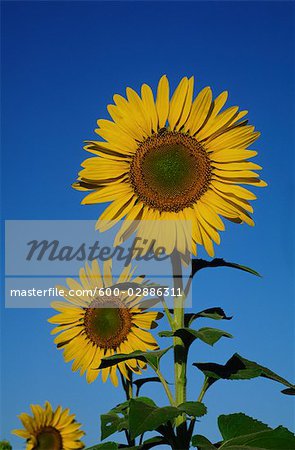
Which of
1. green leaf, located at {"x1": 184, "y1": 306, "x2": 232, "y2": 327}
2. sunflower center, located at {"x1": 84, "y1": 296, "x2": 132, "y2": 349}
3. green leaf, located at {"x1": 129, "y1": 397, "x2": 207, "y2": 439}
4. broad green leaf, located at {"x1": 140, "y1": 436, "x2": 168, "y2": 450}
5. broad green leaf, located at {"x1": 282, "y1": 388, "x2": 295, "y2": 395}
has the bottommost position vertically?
broad green leaf, located at {"x1": 140, "y1": 436, "x2": 168, "y2": 450}

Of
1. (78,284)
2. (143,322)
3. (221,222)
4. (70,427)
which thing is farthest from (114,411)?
(70,427)

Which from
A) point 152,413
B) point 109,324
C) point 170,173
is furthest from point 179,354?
point 109,324

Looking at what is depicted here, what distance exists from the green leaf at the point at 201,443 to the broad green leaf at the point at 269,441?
2.1 inches

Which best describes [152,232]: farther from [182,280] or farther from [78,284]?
[78,284]

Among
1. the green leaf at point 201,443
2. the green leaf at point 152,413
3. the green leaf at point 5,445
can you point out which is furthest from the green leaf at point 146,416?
the green leaf at point 5,445

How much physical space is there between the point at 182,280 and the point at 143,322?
1818 mm

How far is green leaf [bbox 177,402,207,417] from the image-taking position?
218 cm

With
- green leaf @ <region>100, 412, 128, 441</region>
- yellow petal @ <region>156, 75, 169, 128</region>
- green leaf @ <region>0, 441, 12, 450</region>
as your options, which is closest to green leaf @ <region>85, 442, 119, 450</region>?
green leaf @ <region>100, 412, 128, 441</region>

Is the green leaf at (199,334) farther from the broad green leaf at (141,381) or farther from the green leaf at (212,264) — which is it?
the broad green leaf at (141,381)

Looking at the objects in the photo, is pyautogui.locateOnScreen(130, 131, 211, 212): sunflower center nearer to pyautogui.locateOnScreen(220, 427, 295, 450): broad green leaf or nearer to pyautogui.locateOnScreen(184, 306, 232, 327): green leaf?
pyautogui.locateOnScreen(184, 306, 232, 327): green leaf

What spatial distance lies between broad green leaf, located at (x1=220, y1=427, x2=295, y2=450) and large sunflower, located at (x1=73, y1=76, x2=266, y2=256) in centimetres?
70

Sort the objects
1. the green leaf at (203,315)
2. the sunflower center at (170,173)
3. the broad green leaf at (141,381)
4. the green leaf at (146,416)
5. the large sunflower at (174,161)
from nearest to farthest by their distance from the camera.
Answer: the green leaf at (146,416), the green leaf at (203,315), the large sunflower at (174,161), the sunflower center at (170,173), the broad green leaf at (141,381)

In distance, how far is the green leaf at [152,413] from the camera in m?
2.13

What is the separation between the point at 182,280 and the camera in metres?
2.45
